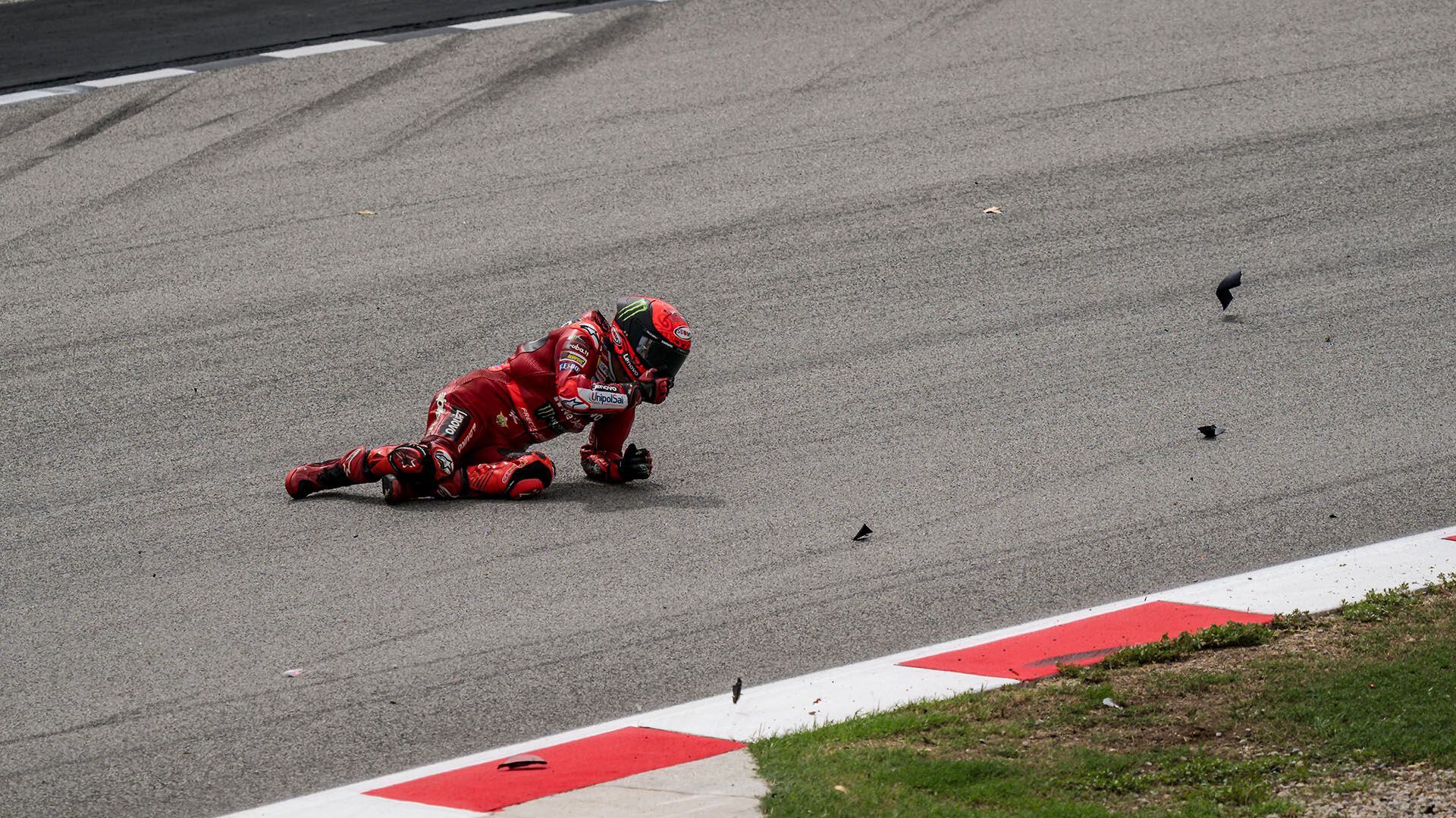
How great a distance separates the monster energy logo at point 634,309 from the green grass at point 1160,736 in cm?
314

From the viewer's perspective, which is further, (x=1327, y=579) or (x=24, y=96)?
(x=24, y=96)

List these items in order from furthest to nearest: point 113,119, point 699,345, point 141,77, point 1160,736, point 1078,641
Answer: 1. point 141,77
2. point 113,119
3. point 699,345
4. point 1078,641
5. point 1160,736

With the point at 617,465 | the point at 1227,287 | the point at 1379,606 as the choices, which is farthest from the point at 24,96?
the point at 1379,606

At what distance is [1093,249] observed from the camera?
39.3 feet

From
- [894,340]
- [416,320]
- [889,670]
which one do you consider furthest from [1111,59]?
[889,670]

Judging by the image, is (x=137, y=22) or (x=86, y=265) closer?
(x=86, y=265)

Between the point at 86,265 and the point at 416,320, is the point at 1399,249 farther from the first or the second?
the point at 86,265

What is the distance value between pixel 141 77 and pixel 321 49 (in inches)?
73.3

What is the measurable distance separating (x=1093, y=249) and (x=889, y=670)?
6313 mm

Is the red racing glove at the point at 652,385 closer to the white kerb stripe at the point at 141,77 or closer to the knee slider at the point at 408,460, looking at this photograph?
the knee slider at the point at 408,460

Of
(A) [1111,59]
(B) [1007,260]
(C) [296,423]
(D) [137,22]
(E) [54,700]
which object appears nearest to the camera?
(E) [54,700]

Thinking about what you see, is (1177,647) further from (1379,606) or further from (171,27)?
(171,27)

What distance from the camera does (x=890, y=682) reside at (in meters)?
6.37

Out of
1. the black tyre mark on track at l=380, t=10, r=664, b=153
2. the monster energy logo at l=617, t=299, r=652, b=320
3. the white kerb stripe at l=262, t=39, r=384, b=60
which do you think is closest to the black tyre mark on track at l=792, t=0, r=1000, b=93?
the black tyre mark on track at l=380, t=10, r=664, b=153
